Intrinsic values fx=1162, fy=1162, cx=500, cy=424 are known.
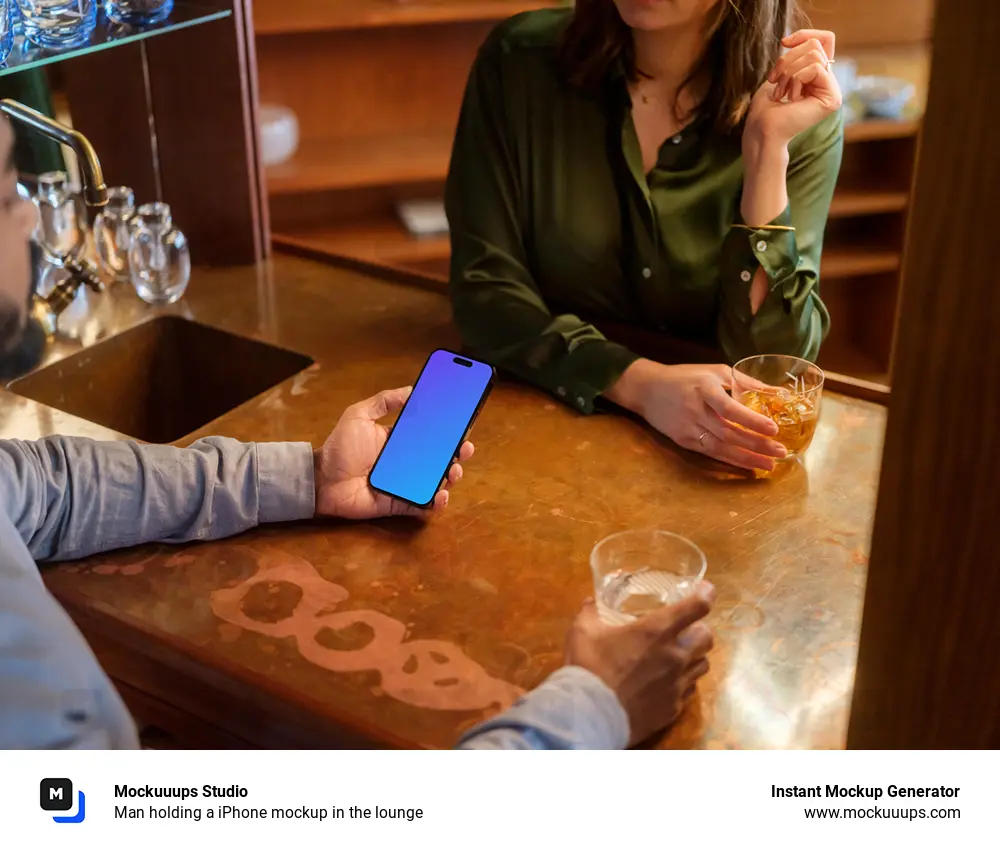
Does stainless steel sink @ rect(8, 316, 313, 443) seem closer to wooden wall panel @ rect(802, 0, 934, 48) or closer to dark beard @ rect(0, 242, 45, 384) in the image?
dark beard @ rect(0, 242, 45, 384)

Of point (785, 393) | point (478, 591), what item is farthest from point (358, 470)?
point (785, 393)

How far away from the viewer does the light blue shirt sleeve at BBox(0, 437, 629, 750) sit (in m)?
0.75

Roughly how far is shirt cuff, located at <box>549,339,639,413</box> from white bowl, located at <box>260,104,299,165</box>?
1.44 meters

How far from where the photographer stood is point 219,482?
0.97 m

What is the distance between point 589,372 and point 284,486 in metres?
0.35

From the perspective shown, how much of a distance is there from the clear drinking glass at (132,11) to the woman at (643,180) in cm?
37

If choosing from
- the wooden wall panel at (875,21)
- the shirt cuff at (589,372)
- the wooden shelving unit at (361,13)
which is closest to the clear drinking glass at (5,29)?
the shirt cuff at (589,372)

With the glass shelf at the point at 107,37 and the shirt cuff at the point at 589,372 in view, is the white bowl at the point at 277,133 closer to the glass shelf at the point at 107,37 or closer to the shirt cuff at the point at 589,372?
the glass shelf at the point at 107,37

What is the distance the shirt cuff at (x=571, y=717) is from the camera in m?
0.75

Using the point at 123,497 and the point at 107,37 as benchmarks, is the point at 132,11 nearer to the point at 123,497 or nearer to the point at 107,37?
the point at 107,37

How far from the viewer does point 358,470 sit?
100 cm
